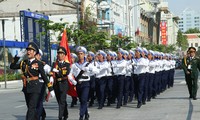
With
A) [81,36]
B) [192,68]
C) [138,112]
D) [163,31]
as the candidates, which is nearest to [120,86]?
[138,112]

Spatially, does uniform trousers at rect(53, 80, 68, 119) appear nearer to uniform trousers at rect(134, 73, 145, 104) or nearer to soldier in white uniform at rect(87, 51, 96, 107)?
soldier in white uniform at rect(87, 51, 96, 107)

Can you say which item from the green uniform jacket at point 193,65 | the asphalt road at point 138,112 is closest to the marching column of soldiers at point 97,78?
the asphalt road at point 138,112

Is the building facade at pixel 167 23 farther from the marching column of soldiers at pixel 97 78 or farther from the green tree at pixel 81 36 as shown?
the marching column of soldiers at pixel 97 78

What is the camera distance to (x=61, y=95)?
13078 millimetres

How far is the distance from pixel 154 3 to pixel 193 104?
112 metres

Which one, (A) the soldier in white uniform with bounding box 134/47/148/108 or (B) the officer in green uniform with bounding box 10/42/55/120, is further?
(A) the soldier in white uniform with bounding box 134/47/148/108

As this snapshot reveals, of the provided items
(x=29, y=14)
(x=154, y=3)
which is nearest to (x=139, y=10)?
(x=154, y=3)

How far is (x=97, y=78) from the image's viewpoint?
1738cm

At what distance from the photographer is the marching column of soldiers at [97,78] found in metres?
11.4

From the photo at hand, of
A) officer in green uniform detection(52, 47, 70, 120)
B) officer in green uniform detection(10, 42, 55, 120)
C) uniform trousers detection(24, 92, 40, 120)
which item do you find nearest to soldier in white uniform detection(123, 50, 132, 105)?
officer in green uniform detection(52, 47, 70, 120)

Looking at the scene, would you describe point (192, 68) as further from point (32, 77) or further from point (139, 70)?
point (32, 77)

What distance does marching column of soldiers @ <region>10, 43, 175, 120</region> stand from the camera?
37.3 feet

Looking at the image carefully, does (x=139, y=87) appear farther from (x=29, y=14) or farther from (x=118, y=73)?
(x=29, y=14)

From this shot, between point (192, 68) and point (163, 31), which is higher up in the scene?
point (163, 31)
